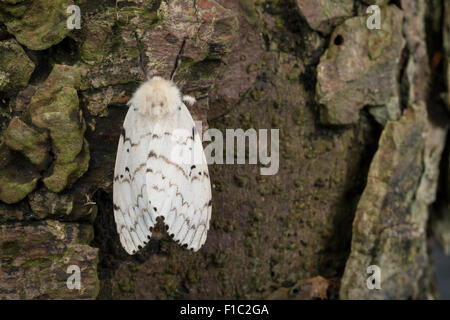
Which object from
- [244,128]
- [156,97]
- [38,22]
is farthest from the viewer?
[244,128]

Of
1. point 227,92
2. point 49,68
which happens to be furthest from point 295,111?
point 49,68

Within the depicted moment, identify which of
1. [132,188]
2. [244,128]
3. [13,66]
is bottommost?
[132,188]

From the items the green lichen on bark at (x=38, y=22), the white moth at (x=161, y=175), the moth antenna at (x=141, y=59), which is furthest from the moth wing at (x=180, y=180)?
the green lichen on bark at (x=38, y=22)

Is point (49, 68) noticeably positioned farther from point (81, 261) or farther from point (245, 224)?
point (245, 224)

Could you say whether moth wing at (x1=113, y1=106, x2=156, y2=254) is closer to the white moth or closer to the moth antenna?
the white moth

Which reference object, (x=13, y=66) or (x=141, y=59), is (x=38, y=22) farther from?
(x=141, y=59)

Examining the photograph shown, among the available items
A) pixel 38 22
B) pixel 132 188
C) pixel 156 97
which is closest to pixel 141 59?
pixel 156 97

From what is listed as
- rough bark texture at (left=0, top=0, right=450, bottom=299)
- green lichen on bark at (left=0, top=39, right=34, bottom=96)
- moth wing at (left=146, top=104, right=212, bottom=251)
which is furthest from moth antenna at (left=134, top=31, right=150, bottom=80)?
green lichen on bark at (left=0, top=39, right=34, bottom=96)

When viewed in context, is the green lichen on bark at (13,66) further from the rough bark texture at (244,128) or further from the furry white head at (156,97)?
the furry white head at (156,97)
